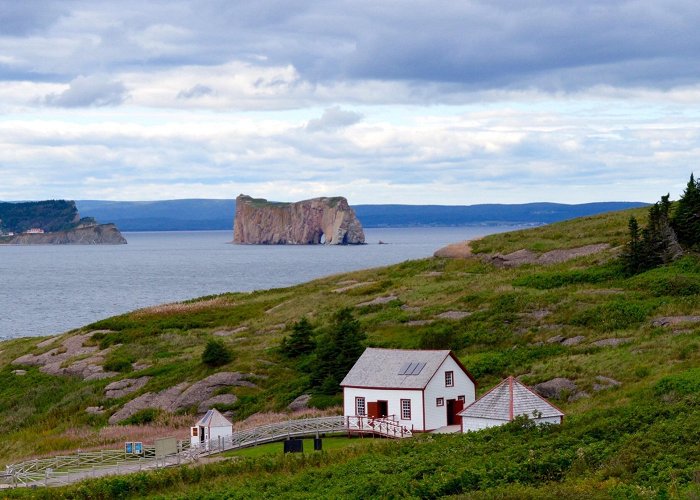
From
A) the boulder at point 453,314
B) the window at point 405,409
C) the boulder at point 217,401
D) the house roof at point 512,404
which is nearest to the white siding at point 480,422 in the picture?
the house roof at point 512,404

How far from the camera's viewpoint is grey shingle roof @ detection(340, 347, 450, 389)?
51562mm

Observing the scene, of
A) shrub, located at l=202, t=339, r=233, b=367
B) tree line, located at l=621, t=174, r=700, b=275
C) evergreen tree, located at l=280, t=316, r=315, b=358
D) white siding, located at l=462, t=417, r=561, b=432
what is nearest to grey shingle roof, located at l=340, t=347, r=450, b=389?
white siding, located at l=462, t=417, r=561, b=432

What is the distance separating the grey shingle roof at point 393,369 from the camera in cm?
5156

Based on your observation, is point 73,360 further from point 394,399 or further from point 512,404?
point 512,404

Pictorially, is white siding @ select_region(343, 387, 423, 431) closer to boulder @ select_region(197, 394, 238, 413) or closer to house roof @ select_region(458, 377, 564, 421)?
house roof @ select_region(458, 377, 564, 421)

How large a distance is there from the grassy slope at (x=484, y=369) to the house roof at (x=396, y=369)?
535 centimetres

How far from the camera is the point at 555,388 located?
53.2 meters

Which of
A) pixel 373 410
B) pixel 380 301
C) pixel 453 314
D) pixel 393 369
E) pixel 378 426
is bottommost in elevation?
pixel 378 426

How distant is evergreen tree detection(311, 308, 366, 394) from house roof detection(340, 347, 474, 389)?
14.1 ft

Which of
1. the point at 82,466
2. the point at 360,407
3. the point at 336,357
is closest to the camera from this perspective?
the point at 82,466

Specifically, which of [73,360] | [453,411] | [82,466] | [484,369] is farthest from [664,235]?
[82,466]

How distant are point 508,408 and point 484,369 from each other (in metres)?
13.1

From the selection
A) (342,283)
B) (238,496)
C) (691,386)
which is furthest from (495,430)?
(342,283)

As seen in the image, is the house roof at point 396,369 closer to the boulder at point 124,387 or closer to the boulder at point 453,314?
the boulder at point 453,314
